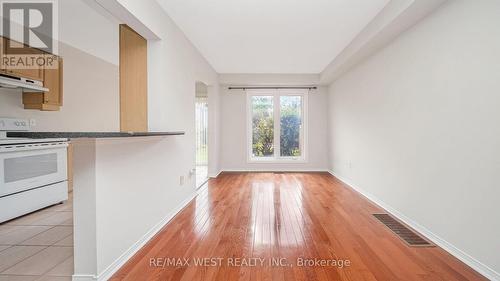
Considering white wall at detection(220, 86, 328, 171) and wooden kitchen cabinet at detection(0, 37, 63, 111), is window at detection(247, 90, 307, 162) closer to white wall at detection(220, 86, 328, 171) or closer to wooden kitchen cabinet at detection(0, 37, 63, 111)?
white wall at detection(220, 86, 328, 171)

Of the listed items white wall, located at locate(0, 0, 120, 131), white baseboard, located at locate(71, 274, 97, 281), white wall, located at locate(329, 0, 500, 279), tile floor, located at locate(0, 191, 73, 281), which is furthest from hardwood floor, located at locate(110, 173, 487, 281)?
white wall, located at locate(0, 0, 120, 131)

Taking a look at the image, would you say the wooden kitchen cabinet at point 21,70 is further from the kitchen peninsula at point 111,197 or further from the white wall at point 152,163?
the kitchen peninsula at point 111,197

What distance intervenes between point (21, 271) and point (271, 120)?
5420 mm

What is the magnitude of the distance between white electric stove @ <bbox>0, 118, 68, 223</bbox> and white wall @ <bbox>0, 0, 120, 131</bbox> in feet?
0.79

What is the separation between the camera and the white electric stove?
103 inches

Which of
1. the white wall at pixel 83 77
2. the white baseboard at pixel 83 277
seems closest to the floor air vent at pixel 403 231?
the white baseboard at pixel 83 277

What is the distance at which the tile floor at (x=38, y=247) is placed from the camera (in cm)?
180

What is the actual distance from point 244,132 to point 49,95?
4.12m

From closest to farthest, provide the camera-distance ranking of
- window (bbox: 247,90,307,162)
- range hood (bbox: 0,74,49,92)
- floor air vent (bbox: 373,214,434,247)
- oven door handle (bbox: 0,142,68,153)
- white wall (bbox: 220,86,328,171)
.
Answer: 1. floor air vent (bbox: 373,214,434,247)
2. range hood (bbox: 0,74,49,92)
3. oven door handle (bbox: 0,142,68,153)
4. white wall (bbox: 220,86,328,171)
5. window (bbox: 247,90,307,162)

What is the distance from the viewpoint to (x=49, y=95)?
2.97 meters

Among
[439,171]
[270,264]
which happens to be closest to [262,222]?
[270,264]

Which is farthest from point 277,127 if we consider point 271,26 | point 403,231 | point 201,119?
point 403,231

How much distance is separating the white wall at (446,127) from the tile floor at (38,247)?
10.6ft

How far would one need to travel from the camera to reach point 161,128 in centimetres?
264
